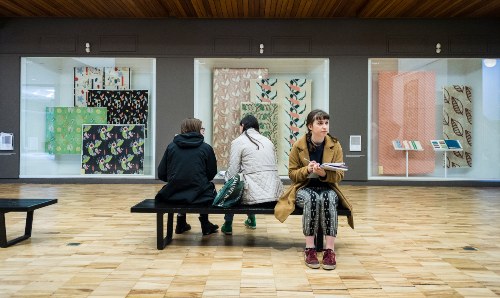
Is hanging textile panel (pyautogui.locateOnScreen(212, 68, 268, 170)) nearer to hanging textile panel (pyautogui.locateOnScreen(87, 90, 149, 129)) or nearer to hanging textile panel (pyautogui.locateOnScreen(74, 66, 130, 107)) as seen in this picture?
hanging textile panel (pyautogui.locateOnScreen(87, 90, 149, 129))

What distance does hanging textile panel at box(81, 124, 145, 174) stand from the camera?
10.6 m

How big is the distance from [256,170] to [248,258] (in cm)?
89

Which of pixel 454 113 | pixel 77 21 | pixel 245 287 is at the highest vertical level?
pixel 77 21

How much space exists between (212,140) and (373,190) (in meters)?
4.17

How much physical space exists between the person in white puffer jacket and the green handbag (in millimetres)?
121

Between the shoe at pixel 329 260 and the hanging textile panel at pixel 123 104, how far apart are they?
26.2ft

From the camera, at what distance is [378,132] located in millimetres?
10680

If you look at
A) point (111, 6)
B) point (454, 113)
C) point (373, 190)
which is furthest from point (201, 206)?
point (454, 113)

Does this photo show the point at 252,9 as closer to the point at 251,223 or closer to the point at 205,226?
the point at 251,223

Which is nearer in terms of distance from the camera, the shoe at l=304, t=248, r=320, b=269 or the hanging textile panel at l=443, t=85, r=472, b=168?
the shoe at l=304, t=248, r=320, b=269

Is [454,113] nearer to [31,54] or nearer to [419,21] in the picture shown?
[419,21]

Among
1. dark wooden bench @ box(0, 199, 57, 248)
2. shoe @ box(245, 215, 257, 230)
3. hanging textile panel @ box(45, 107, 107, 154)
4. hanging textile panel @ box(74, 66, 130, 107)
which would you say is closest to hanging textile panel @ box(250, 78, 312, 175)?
hanging textile panel @ box(74, 66, 130, 107)

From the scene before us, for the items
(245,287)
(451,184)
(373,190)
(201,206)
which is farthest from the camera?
(451,184)

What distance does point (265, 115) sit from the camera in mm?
10734
